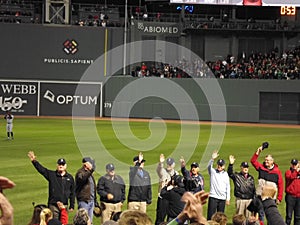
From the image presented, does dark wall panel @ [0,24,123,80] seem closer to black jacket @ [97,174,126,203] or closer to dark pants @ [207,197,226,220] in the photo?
dark pants @ [207,197,226,220]

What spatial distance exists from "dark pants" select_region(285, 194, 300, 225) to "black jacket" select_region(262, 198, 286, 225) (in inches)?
368

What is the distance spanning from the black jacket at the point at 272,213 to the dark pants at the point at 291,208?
934 centimetres

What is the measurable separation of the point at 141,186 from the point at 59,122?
34.6 m

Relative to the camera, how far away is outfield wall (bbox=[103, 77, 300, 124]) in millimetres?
53656

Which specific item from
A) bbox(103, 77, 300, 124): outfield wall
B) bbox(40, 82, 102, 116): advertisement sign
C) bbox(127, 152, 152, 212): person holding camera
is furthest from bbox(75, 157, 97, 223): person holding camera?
bbox(40, 82, 102, 116): advertisement sign

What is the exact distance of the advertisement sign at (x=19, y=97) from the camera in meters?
54.3

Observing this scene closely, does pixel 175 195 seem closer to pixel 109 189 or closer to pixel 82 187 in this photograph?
pixel 109 189

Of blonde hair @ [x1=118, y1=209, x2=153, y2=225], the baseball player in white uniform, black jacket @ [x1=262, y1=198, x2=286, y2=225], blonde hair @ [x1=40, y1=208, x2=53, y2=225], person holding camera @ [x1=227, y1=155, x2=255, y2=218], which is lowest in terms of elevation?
the baseball player in white uniform

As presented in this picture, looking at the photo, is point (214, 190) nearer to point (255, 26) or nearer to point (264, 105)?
point (264, 105)

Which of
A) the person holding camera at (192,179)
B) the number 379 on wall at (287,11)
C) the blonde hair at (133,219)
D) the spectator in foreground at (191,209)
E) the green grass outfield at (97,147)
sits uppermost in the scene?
the number 379 on wall at (287,11)

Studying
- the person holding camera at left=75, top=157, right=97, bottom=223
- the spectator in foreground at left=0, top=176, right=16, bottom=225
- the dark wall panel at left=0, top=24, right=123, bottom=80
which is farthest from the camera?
the dark wall panel at left=0, top=24, right=123, bottom=80

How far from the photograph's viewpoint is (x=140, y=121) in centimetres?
5125

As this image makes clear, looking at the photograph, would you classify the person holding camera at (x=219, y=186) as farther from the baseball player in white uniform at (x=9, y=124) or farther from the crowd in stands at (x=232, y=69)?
the crowd in stands at (x=232, y=69)

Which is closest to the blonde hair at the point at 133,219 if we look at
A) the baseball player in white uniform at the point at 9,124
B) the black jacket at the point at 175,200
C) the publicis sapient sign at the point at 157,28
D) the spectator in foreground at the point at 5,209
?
the spectator in foreground at the point at 5,209
